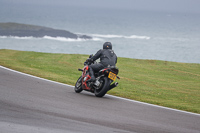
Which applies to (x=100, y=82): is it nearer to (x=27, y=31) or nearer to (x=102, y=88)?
(x=102, y=88)

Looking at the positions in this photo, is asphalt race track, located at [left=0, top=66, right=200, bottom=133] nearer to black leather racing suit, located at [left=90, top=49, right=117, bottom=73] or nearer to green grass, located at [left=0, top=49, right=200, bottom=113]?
black leather racing suit, located at [left=90, top=49, right=117, bottom=73]

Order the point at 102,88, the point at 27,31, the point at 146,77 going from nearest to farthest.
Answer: the point at 102,88, the point at 146,77, the point at 27,31

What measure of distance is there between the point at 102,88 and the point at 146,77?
25.8 ft

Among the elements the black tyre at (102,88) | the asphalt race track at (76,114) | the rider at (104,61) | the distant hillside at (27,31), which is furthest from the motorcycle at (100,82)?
the distant hillside at (27,31)

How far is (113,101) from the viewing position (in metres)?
10.4

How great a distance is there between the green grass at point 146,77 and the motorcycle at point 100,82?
127cm

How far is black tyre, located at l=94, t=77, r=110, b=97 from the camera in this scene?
10508mm

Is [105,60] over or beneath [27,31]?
beneath

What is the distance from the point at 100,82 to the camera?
35.2ft

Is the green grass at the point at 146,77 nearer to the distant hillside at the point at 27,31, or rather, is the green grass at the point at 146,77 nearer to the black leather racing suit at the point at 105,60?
the black leather racing suit at the point at 105,60

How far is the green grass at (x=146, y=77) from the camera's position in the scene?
40.0 feet

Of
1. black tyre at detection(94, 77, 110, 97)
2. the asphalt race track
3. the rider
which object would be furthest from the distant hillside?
the asphalt race track

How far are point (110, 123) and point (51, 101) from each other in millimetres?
2248

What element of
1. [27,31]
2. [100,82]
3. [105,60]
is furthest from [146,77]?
[27,31]
